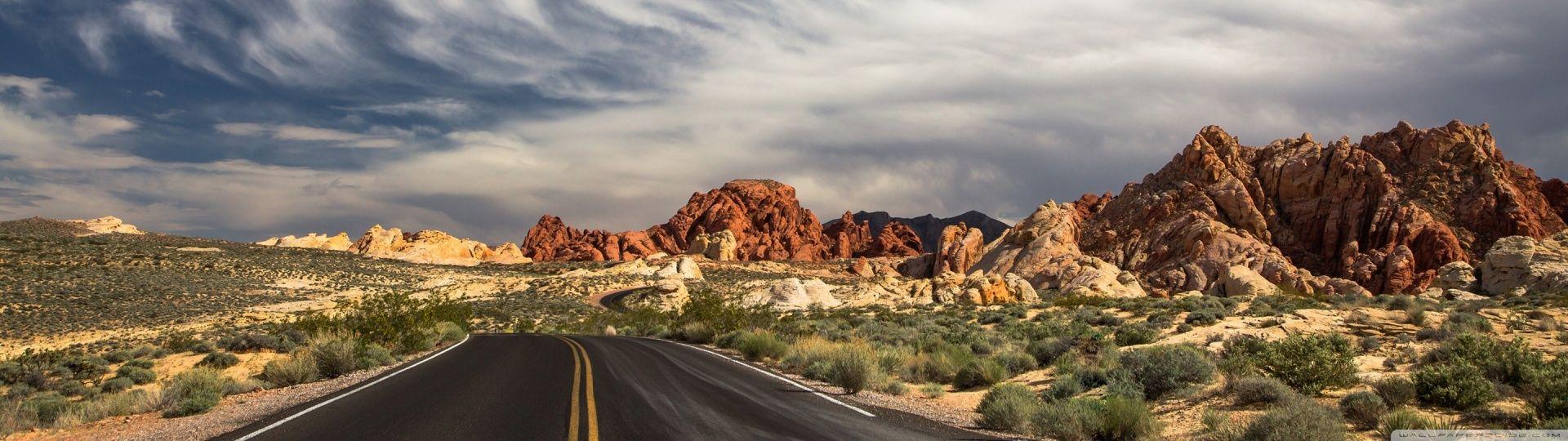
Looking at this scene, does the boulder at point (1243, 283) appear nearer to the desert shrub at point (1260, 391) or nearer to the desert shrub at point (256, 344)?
the desert shrub at point (1260, 391)

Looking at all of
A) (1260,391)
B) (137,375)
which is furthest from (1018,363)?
(137,375)

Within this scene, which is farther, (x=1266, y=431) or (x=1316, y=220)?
(x=1316, y=220)

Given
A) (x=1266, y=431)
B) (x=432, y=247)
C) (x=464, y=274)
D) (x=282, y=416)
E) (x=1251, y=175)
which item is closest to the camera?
(x=1266, y=431)

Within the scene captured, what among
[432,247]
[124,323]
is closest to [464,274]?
[432,247]

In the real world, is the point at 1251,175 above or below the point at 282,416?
above

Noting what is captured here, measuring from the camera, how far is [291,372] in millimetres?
15258

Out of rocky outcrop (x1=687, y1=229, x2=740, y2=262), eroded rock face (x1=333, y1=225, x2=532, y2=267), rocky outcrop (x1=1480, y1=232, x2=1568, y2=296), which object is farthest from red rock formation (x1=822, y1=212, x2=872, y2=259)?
rocky outcrop (x1=1480, y1=232, x2=1568, y2=296)

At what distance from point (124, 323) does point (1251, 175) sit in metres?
90.1

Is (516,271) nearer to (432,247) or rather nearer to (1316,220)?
(432,247)

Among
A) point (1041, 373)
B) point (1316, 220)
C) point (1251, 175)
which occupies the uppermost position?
point (1251, 175)

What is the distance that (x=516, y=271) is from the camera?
327ft

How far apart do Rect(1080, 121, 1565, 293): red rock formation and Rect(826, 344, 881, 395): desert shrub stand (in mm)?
47183

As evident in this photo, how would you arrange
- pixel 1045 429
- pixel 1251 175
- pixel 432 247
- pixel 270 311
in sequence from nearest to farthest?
pixel 1045 429, pixel 270 311, pixel 1251 175, pixel 432 247

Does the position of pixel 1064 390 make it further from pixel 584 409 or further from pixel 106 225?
pixel 106 225
